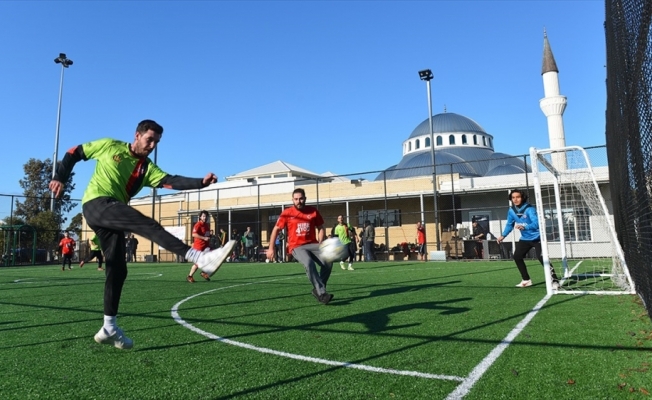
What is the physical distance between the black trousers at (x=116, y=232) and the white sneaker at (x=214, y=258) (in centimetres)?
17

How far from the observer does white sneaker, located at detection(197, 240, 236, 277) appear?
3813mm

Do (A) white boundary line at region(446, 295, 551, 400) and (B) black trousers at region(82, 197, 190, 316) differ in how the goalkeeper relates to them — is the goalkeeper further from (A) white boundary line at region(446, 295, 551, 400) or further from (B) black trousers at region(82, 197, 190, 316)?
(B) black trousers at region(82, 197, 190, 316)

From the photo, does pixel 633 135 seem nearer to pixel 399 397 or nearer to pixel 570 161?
pixel 399 397

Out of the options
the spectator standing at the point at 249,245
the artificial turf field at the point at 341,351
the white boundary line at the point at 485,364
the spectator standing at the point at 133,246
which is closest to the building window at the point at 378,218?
the spectator standing at the point at 249,245

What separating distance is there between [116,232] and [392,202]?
29626mm

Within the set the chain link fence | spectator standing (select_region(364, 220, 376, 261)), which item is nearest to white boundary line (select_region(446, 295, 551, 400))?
the chain link fence

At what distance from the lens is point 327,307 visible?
22.3 feet

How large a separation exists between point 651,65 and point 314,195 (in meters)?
32.4

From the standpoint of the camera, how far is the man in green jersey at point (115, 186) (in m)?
4.02

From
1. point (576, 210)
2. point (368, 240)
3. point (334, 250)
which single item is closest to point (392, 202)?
point (368, 240)

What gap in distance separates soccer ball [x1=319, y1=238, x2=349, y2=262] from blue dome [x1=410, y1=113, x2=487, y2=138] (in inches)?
2574

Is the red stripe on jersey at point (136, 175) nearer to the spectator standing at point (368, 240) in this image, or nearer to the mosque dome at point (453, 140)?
the spectator standing at point (368, 240)

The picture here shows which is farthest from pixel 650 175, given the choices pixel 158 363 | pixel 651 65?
→ pixel 158 363

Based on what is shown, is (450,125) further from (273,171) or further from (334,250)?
(334,250)
